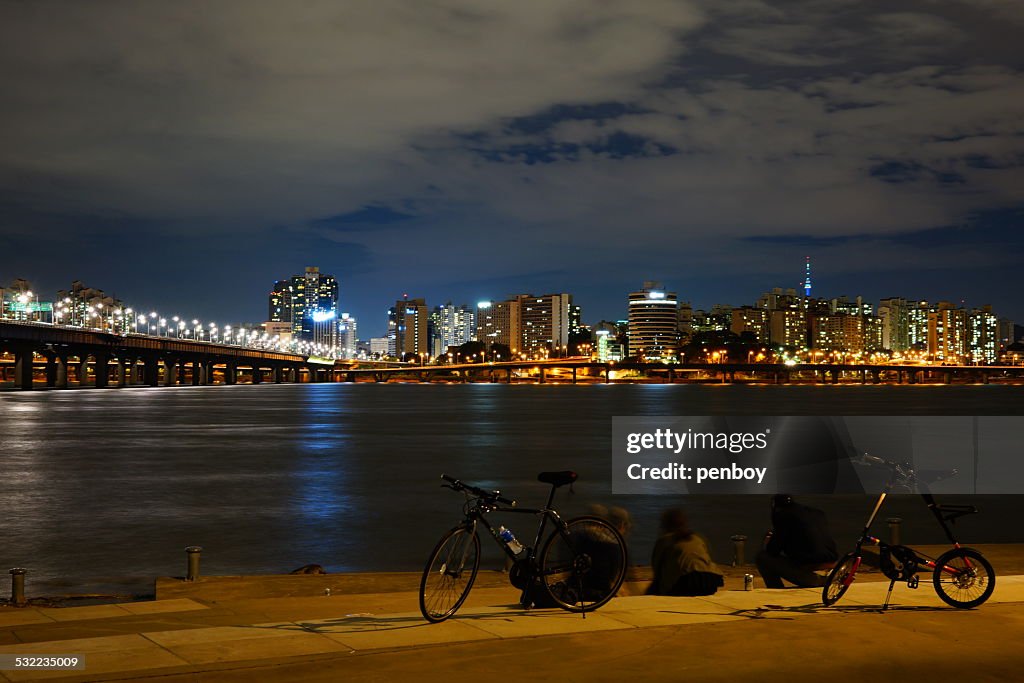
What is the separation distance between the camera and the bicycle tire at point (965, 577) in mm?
11625

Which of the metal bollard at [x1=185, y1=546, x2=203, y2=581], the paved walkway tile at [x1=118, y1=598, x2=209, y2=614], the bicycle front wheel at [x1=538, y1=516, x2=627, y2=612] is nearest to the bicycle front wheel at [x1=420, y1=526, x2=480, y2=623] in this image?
the bicycle front wheel at [x1=538, y1=516, x2=627, y2=612]

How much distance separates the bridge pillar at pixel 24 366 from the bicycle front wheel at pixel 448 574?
164952mm

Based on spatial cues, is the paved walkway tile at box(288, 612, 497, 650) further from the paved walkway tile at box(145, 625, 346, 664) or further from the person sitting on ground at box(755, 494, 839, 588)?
the person sitting on ground at box(755, 494, 839, 588)

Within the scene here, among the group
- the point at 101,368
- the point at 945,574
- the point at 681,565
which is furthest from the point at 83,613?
the point at 101,368

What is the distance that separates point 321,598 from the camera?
44.9 feet

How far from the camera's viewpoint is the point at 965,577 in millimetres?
11664

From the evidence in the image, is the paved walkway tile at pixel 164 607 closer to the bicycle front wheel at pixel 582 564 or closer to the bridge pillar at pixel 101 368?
the bicycle front wheel at pixel 582 564

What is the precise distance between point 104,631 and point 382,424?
8610 cm

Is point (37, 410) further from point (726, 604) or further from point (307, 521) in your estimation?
point (726, 604)

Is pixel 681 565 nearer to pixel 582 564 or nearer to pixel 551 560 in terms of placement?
pixel 582 564

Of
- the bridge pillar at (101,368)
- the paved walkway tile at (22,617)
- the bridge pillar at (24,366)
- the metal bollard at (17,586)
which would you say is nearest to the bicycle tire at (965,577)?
the paved walkway tile at (22,617)

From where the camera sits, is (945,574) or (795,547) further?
(795,547)

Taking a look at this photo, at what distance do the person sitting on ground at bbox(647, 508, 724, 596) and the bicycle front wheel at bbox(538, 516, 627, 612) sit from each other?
47.9 inches

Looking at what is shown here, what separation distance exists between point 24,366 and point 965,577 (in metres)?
174
